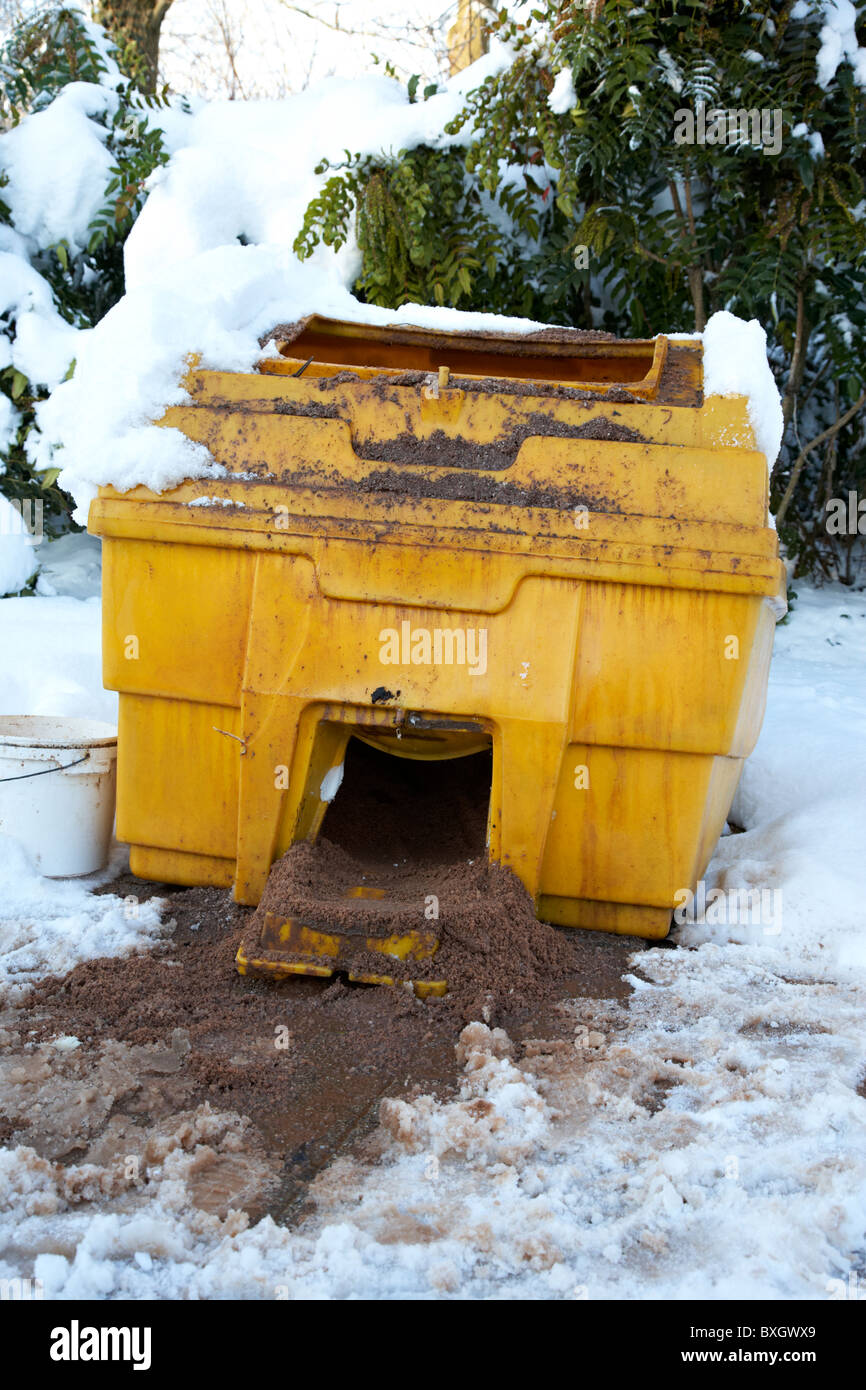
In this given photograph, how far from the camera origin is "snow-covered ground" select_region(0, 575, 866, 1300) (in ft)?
3.95

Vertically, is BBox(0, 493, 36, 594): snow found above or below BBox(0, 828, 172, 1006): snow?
above

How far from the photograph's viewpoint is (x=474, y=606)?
2074 mm

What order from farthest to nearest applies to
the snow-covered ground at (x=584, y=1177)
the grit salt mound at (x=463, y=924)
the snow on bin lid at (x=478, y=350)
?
the snow on bin lid at (x=478, y=350), the grit salt mound at (x=463, y=924), the snow-covered ground at (x=584, y=1177)

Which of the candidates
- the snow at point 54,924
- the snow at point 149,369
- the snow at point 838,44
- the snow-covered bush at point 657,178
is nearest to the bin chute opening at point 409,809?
the snow at point 54,924

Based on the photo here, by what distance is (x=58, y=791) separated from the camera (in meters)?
2.53

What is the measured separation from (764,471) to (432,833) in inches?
46.6

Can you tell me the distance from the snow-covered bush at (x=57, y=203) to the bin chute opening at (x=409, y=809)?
205cm

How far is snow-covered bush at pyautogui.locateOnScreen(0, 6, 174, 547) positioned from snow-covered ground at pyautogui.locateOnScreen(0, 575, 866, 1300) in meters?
2.74

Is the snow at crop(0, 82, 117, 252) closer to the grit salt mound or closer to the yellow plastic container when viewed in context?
the yellow plastic container

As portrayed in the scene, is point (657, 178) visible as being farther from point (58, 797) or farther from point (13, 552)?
point (58, 797)

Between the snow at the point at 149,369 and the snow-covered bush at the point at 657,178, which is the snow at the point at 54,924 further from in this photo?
the snow-covered bush at the point at 657,178

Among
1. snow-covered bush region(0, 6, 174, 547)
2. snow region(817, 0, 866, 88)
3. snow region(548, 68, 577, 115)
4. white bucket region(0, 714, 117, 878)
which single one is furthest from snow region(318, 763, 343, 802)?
snow region(817, 0, 866, 88)

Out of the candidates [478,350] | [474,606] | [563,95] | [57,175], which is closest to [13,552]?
[57,175]

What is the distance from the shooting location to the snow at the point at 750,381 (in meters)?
2.13
